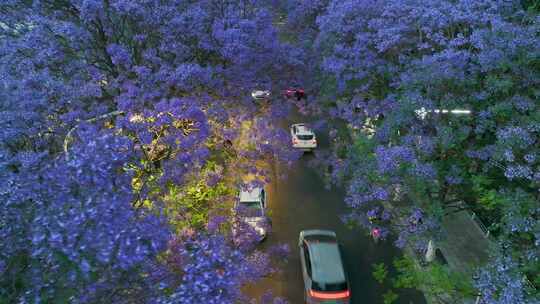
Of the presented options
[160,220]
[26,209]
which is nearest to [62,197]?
[26,209]

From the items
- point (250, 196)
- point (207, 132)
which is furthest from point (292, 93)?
point (207, 132)

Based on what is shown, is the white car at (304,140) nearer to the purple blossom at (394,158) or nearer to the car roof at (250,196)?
the car roof at (250,196)

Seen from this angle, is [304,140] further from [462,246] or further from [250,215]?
[250,215]

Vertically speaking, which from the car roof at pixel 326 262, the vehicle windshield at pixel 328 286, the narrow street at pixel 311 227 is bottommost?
the narrow street at pixel 311 227

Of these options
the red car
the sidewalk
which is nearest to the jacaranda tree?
the red car

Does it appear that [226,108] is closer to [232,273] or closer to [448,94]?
[448,94]

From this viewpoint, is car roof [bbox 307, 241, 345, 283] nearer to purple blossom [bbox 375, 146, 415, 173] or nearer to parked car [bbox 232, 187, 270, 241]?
parked car [bbox 232, 187, 270, 241]

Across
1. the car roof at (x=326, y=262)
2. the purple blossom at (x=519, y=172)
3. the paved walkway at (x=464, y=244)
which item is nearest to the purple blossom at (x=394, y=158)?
the purple blossom at (x=519, y=172)
